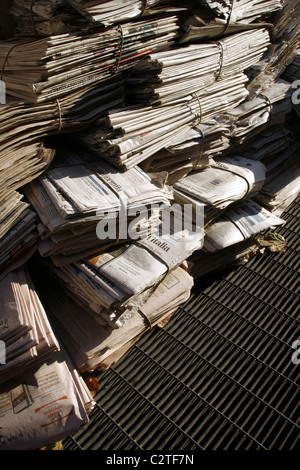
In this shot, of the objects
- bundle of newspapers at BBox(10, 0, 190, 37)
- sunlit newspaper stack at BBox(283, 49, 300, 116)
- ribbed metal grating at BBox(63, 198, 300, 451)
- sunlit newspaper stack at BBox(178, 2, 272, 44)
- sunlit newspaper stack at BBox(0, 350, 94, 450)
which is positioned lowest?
ribbed metal grating at BBox(63, 198, 300, 451)

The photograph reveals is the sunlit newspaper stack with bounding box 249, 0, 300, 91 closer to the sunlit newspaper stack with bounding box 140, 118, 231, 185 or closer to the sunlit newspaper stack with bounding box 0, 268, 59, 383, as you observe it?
the sunlit newspaper stack with bounding box 140, 118, 231, 185

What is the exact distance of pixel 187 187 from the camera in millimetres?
2609

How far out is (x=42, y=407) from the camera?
1832 millimetres

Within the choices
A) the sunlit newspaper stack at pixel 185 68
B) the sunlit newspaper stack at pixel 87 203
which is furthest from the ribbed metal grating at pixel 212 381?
the sunlit newspaper stack at pixel 185 68

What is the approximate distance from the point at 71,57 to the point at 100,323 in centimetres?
130

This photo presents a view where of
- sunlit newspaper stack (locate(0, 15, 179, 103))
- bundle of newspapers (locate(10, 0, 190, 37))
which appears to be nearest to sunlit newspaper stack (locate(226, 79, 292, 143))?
sunlit newspaper stack (locate(0, 15, 179, 103))

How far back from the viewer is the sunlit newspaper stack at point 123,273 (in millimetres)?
1971

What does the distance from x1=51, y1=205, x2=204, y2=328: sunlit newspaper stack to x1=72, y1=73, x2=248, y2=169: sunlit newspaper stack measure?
0.46 m

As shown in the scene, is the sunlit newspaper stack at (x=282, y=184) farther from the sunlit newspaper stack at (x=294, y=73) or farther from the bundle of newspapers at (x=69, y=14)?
the bundle of newspapers at (x=69, y=14)

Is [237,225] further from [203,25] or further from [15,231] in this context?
[15,231]

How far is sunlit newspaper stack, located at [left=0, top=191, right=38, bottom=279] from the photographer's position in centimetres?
201

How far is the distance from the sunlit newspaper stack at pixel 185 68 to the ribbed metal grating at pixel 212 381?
122 centimetres

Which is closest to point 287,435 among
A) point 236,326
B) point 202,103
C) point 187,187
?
point 236,326

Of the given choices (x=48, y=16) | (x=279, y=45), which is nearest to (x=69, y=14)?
(x=48, y=16)
